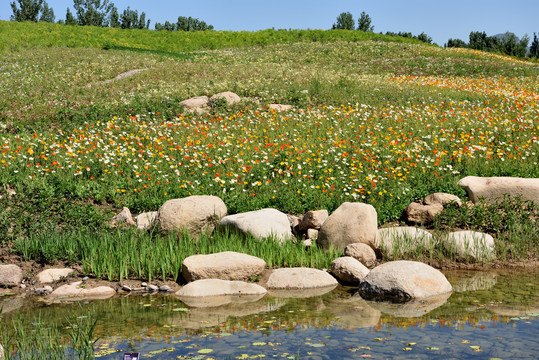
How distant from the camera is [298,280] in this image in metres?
8.52

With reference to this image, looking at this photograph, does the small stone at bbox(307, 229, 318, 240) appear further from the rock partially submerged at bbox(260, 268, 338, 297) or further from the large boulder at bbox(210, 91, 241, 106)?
the large boulder at bbox(210, 91, 241, 106)

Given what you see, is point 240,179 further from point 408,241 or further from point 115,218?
point 408,241

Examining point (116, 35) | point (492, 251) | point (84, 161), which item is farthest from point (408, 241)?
point (116, 35)

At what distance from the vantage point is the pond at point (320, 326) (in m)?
5.47

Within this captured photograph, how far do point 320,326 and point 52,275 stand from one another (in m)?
4.85

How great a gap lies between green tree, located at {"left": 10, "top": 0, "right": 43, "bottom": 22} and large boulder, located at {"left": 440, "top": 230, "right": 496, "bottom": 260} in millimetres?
90108

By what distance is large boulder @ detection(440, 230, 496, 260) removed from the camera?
973 cm

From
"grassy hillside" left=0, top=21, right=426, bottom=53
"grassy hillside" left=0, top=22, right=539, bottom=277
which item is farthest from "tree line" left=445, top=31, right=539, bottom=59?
"grassy hillside" left=0, top=22, right=539, bottom=277

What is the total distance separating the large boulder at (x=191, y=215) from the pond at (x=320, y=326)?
8.27ft

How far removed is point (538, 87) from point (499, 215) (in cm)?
2231

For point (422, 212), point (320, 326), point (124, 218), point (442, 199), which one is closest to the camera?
point (320, 326)

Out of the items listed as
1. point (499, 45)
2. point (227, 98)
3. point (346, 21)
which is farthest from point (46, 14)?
point (227, 98)

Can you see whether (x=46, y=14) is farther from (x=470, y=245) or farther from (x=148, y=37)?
(x=470, y=245)

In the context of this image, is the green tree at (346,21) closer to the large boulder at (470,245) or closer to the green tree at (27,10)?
the green tree at (27,10)
